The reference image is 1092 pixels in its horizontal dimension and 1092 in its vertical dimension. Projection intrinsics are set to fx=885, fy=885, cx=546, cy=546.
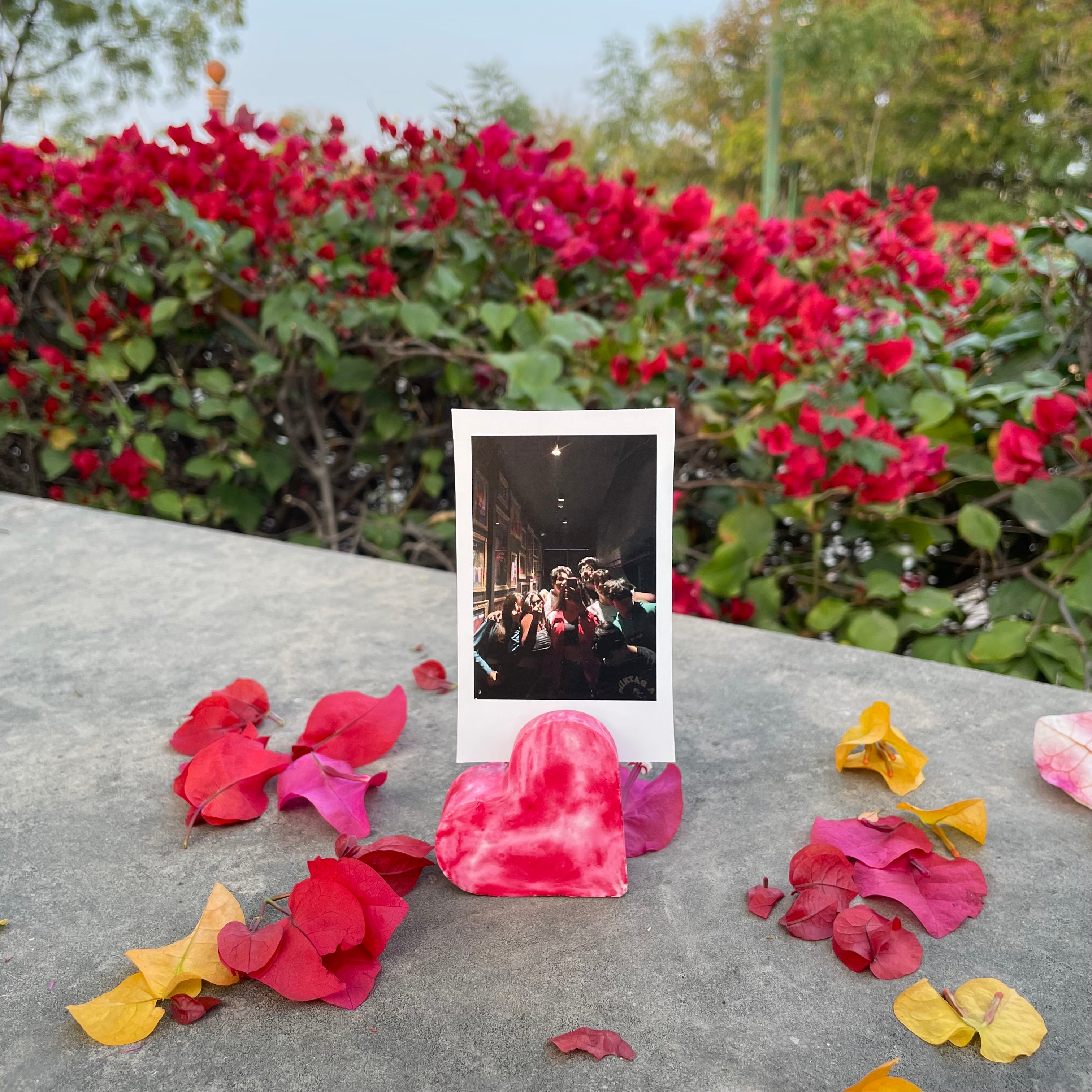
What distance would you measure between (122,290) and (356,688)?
55.7 inches

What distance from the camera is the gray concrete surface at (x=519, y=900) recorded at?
0.52m

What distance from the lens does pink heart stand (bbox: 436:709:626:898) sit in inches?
26.2

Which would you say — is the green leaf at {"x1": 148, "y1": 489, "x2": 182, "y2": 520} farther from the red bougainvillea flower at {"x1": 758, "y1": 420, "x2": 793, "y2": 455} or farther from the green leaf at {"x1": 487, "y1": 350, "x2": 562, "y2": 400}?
the red bougainvillea flower at {"x1": 758, "y1": 420, "x2": 793, "y2": 455}

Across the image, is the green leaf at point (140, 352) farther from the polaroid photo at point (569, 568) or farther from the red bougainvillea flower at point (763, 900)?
the red bougainvillea flower at point (763, 900)

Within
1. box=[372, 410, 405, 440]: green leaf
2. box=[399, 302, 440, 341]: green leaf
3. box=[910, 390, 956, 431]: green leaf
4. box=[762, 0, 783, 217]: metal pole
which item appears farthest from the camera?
box=[762, 0, 783, 217]: metal pole

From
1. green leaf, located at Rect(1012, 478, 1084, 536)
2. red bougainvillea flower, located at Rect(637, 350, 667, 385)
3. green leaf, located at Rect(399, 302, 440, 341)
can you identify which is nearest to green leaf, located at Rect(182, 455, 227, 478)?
green leaf, located at Rect(399, 302, 440, 341)

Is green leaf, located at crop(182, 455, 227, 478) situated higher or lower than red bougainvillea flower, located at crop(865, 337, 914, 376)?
lower

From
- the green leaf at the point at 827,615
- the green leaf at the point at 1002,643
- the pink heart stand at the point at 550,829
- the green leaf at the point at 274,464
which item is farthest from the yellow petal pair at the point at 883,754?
the green leaf at the point at 274,464

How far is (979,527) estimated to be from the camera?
137 centimetres

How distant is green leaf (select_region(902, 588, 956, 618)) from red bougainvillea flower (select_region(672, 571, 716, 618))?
1.07 feet

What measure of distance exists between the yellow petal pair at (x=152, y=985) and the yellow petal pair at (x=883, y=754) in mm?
553

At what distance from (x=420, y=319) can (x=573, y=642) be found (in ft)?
3.34

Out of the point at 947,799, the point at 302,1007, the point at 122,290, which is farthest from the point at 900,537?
the point at 122,290

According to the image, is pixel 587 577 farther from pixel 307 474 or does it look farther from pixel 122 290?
pixel 122 290
